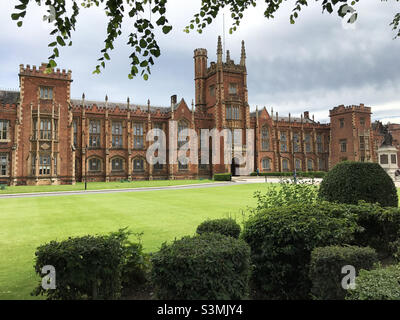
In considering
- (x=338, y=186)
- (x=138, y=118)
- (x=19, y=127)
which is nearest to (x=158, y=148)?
(x=138, y=118)

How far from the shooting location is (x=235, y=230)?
6004 millimetres

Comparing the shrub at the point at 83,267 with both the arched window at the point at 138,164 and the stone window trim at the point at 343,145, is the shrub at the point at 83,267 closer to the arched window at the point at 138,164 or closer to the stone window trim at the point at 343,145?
the arched window at the point at 138,164

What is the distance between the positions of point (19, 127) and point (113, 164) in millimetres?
13669

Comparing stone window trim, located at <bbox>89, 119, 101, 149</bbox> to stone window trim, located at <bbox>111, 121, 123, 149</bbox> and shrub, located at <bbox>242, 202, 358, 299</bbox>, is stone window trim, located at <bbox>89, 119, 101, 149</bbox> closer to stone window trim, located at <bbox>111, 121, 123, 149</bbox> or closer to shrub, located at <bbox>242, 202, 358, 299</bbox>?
stone window trim, located at <bbox>111, 121, 123, 149</bbox>

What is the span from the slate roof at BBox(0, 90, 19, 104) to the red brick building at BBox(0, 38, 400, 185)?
0.06 m

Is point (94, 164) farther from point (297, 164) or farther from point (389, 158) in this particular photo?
point (389, 158)

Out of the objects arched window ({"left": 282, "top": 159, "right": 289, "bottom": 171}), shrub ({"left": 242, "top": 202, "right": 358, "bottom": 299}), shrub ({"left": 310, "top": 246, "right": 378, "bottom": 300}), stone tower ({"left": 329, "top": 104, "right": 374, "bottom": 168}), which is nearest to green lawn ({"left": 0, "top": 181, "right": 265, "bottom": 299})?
shrub ({"left": 242, "top": 202, "right": 358, "bottom": 299})

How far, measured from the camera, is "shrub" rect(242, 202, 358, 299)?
15.5ft

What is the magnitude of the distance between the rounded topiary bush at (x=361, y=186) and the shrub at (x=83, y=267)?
648 centimetres

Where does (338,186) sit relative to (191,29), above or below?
below

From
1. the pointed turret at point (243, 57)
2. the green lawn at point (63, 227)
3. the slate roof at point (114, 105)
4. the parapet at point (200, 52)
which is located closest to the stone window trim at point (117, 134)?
the slate roof at point (114, 105)
